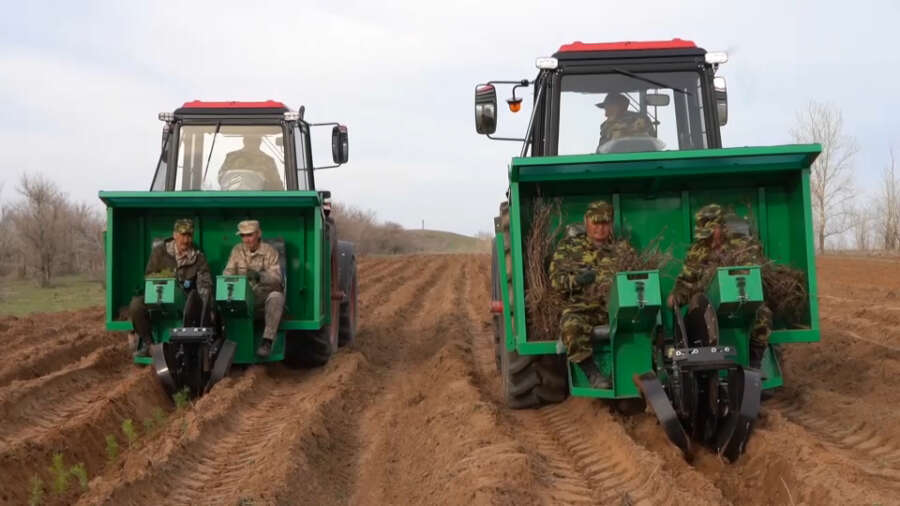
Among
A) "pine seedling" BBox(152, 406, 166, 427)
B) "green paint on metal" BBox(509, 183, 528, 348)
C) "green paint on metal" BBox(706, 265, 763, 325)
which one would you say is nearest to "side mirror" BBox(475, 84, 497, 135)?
"green paint on metal" BBox(509, 183, 528, 348)

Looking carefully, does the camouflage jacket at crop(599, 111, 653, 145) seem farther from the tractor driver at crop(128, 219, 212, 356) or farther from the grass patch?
the grass patch

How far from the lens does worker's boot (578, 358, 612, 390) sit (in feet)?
19.2

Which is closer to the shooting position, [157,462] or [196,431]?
[157,462]

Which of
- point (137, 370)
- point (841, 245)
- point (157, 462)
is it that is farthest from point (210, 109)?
point (841, 245)

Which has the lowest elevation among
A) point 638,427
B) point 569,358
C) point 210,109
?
point 638,427

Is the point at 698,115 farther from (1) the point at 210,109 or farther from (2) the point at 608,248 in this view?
(1) the point at 210,109

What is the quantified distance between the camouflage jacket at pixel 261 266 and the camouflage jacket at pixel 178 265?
0.23m

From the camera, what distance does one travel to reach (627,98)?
7.25m

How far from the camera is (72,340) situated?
11.1 metres

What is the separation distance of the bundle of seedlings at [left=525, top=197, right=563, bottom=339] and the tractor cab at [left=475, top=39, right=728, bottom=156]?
1.02 m

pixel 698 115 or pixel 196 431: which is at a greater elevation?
pixel 698 115

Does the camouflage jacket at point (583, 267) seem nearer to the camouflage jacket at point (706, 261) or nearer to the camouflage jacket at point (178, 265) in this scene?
the camouflage jacket at point (706, 261)

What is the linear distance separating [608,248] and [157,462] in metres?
3.07

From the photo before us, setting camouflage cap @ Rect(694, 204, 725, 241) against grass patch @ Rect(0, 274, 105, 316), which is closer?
camouflage cap @ Rect(694, 204, 725, 241)
